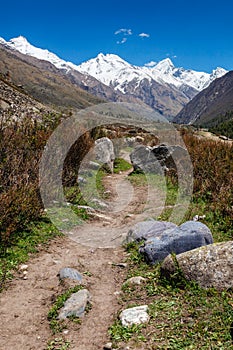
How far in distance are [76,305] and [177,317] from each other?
1402 millimetres

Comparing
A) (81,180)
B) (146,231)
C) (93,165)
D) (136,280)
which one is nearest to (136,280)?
(136,280)

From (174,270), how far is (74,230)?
138 inches

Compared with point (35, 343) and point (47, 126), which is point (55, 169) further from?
point (35, 343)

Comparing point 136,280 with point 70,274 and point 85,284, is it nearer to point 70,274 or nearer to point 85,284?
point 85,284

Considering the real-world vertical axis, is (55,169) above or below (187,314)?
above

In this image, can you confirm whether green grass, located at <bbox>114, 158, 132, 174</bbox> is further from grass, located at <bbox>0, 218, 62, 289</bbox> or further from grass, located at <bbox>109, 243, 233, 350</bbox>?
grass, located at <bbox>109, 243, 233, 350</bbox>

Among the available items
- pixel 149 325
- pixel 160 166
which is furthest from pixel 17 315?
pixel 160 166

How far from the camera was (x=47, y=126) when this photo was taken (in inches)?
435

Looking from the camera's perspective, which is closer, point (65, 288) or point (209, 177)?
point (65, 288)

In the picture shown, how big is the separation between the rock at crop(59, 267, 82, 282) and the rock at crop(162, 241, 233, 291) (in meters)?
1.53

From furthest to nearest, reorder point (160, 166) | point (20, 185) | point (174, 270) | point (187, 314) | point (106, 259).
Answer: point (160, 166), point (20, 185), point (106, 259), point (174, 270), point (187, 314)

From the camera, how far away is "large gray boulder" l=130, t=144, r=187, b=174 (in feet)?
46.6

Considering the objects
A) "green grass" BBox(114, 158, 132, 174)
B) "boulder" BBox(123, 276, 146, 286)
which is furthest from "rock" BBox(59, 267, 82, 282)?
"green grass" BBox(114, 158, 132, 174)

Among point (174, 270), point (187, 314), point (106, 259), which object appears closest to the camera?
point (187, 314)
